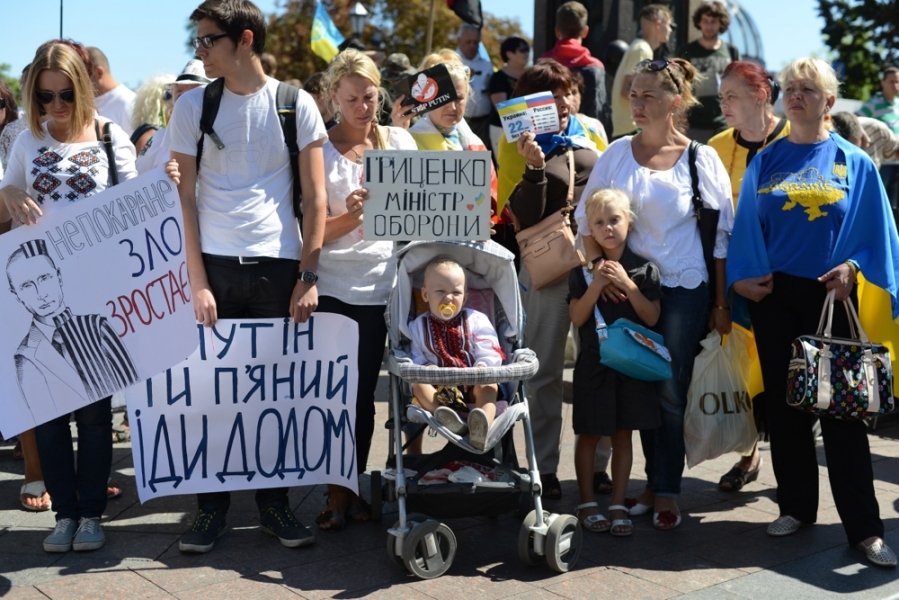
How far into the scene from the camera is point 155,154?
5.05 meters

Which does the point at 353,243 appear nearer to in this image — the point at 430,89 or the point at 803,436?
the point at 430,89

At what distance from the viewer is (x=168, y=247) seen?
4.48 m

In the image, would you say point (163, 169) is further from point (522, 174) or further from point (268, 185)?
point (522, 174)

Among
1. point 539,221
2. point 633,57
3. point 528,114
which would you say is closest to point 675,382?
point 539,221

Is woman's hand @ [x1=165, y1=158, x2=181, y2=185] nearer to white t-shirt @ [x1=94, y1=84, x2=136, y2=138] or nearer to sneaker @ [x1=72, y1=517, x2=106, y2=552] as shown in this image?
sneaker @ [x1=72, y1=517, x2=106, y2=552]

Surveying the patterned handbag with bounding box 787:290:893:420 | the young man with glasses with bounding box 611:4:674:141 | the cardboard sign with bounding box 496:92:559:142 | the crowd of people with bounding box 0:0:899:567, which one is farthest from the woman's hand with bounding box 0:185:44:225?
the young man with glasses with bounding box 611:4:674:141

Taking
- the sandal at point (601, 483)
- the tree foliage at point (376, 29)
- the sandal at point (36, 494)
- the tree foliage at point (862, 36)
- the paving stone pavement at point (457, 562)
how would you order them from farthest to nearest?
the tree foliage at point (862, 36) < the tree foliage at point (376, 29) < the sandal at point (601, 483) < the sandal at point (36, 494) < the paving stone pavement at point (457, 562)

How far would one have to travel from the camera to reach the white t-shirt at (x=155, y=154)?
461 centimetres

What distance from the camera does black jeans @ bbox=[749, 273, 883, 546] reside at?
4.50 meters

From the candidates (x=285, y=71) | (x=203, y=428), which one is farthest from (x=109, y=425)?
(x=285, y=71)

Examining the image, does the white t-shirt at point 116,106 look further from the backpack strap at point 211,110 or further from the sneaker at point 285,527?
the sneaker at point 285,527

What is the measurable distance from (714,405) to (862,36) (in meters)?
37.9

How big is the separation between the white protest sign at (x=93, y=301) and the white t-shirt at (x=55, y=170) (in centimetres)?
11

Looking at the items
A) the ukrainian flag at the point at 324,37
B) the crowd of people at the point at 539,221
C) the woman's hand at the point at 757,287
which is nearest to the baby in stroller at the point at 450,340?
the crowd of people at the point at 539,221
